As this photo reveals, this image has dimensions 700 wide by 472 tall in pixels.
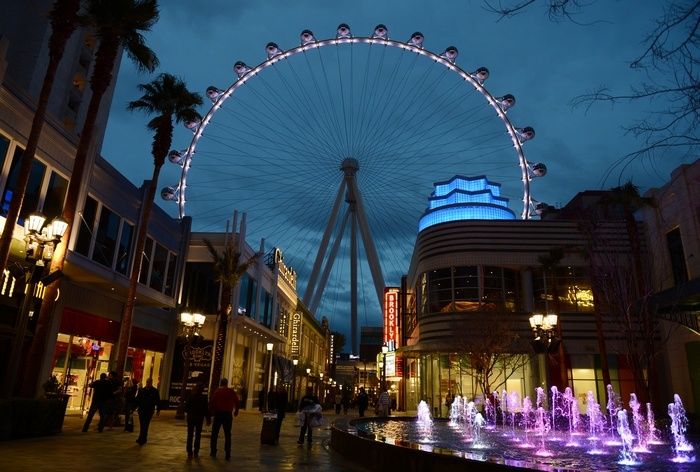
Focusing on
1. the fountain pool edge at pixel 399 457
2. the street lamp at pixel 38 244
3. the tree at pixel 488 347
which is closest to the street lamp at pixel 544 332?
the tree at pixel 488 347

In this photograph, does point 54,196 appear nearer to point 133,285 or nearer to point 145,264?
point 133,285

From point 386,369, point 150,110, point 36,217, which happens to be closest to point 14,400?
point 36,217

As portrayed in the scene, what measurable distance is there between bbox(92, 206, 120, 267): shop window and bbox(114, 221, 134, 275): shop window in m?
0.58

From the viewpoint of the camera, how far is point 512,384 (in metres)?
40.5

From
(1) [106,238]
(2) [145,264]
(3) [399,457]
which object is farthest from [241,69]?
(3) [399,457]

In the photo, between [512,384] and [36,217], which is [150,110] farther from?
[512,384]

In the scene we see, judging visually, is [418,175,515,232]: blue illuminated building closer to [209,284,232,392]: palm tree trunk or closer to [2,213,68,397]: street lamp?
[209,284,232,392]: palm tree trunk

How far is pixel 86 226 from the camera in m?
21.2

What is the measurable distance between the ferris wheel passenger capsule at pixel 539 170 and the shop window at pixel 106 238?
33.4 m

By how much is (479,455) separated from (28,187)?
55.5ft

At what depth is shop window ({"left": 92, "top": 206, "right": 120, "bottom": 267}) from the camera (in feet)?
74.2

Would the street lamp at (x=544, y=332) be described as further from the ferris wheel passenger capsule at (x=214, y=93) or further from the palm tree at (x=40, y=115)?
the ferris wheel passenger capsule at (x=214, y=93)

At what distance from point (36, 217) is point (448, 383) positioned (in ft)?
110

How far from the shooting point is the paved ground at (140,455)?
33.9 ft
